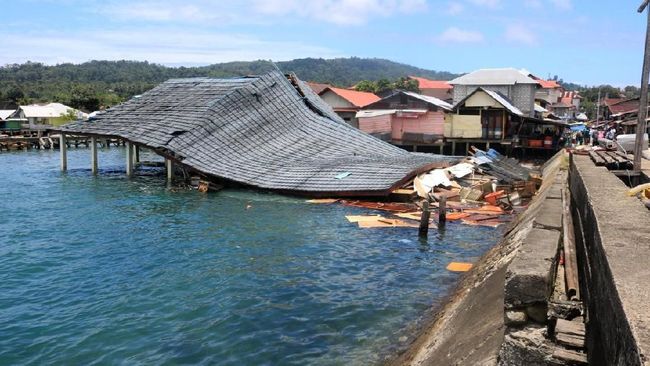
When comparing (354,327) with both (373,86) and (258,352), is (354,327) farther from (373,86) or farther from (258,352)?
(373,86)

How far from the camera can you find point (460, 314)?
10242 millimetres

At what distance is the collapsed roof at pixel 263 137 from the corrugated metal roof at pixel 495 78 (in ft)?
100.0

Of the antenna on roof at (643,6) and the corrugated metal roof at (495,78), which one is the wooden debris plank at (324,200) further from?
the corrugated metal roof at (495,78)

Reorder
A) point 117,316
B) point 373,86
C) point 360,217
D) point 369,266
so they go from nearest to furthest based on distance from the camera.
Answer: point 117,316, point 369,266, point 360,217, point 373,86

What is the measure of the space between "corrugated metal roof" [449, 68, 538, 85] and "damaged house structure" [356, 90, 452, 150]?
53.7 feet

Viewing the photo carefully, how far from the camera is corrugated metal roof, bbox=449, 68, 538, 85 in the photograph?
206 feet

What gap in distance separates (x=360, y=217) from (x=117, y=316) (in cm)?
1238

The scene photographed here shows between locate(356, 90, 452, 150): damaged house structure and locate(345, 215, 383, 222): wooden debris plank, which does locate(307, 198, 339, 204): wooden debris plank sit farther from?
locate(356, 90, 452, 150): damaged house structure

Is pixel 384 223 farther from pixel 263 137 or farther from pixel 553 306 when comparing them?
pixel 553 306

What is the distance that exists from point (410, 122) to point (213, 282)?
36.6 metres

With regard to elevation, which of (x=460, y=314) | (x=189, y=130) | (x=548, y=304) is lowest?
(x=460, y=314)

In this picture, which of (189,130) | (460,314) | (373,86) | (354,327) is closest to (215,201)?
(189,130)

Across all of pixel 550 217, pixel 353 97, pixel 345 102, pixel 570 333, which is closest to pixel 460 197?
pixel 550 217

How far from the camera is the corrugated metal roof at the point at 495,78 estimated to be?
6278cm
